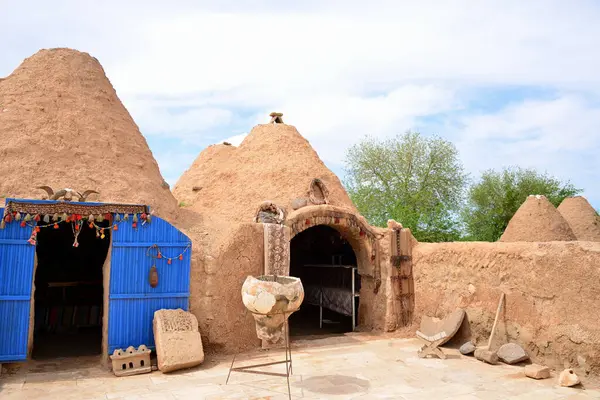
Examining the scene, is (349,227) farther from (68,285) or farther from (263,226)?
(68,285)

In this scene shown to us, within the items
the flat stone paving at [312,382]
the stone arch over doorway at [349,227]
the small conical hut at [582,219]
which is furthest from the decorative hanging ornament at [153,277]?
the small conical hut at [582,219]

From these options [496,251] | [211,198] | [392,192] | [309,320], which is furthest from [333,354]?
[392,192]

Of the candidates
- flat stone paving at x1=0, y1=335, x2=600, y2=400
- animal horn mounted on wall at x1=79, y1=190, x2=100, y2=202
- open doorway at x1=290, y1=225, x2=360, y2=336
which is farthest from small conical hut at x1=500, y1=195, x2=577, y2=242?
animal horn mounted on wall at x1=79, y1=190, x2=100, y2=202

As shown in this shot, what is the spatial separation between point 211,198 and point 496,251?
8.27m

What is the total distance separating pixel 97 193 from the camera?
393 inches

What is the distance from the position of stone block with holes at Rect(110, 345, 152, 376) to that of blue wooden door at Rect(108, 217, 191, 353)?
0.35 metres

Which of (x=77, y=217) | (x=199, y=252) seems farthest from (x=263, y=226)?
(x=77, y=217)

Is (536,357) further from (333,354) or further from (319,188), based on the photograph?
(319,188)

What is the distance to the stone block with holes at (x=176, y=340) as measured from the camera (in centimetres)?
837

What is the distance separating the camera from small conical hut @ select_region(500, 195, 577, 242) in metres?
14.7

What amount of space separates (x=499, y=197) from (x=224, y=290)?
21645 millimetres

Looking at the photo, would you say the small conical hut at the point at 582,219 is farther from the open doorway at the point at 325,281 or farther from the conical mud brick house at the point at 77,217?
the conical mud brick house at the point at 77,217

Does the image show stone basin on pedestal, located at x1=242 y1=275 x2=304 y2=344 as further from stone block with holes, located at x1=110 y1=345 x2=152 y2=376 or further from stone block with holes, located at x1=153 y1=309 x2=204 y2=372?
stone block with holes, located at x1=110 y1=345 x2=152 y2=376

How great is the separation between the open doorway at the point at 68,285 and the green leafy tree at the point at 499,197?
19.8 meters
